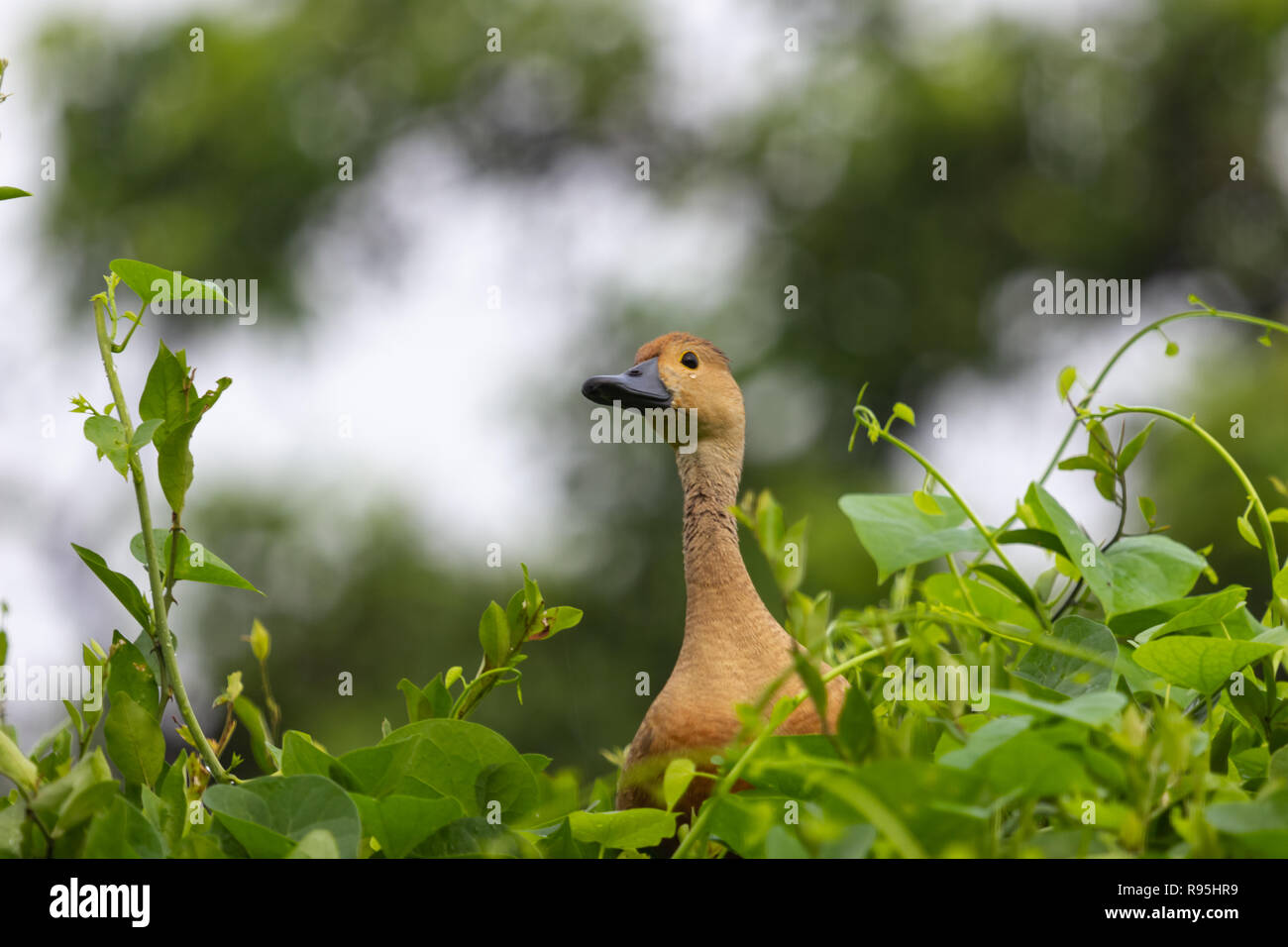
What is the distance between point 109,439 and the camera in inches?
20.7

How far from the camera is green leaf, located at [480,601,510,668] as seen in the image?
0.66 metres

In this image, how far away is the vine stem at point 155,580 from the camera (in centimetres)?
53

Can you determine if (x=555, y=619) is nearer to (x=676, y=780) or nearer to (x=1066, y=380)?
(x=676, y=780)

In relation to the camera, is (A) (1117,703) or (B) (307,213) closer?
(A) (1117,703)

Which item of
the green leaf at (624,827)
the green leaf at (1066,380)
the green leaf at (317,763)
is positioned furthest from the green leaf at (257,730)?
the green leaf at (1066,380)

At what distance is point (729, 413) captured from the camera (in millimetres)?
1195

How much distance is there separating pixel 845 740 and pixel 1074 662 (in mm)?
184

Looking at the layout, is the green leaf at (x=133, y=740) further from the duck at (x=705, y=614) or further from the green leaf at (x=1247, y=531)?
the green leaf at (x=1247, y=531)

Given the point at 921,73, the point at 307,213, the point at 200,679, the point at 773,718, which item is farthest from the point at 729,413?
the point at 307,213

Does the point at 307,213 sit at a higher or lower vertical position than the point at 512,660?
higher
